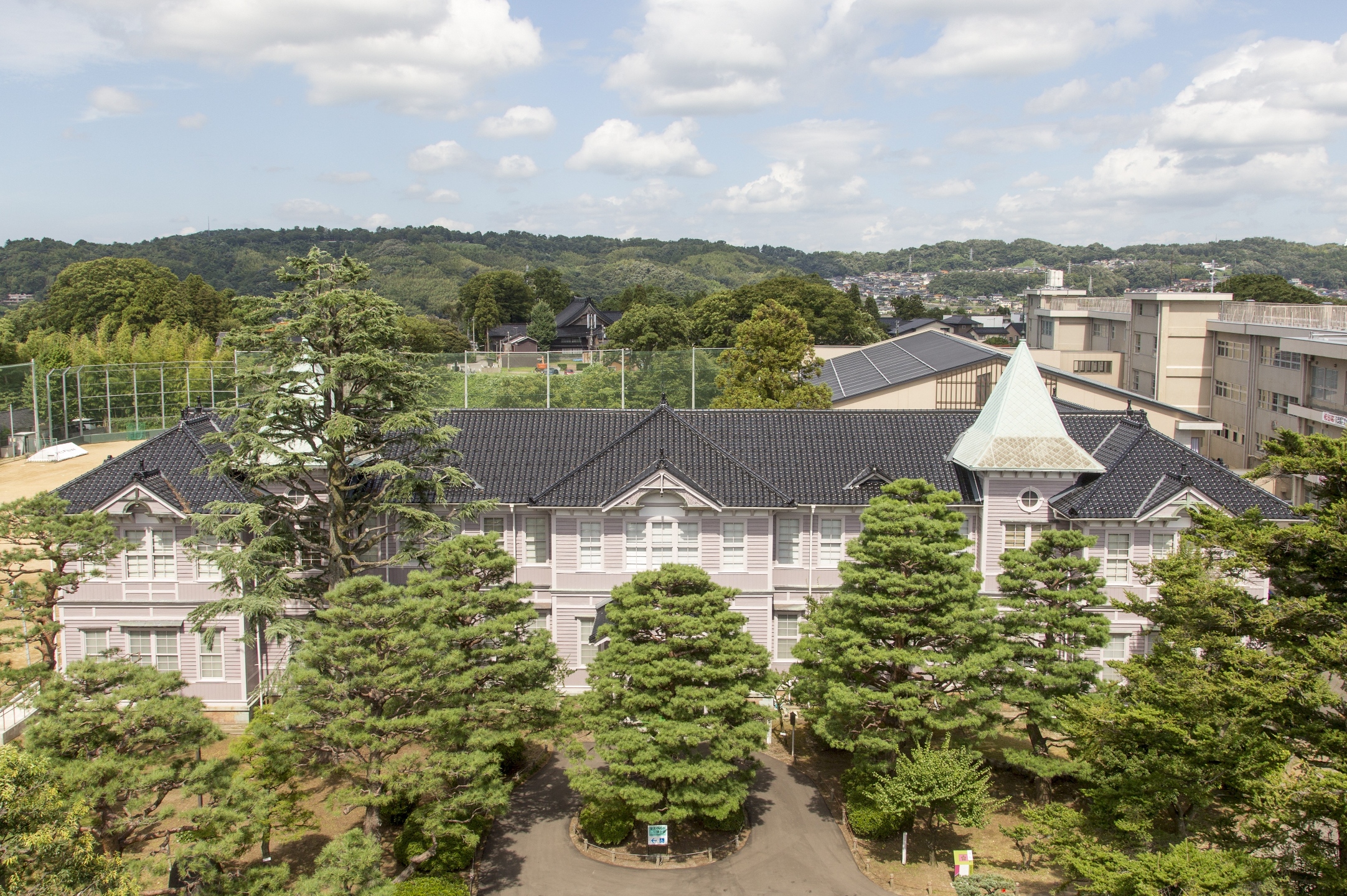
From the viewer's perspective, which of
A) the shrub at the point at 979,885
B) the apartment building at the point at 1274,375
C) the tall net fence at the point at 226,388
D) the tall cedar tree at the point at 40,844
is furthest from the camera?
the tall net fence at the point at 226,388

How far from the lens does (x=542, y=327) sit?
107688 millimetres

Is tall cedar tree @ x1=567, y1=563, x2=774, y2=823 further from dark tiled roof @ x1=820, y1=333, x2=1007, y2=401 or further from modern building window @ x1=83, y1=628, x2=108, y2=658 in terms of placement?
dark tiled roof @ x1=820, y1=333, x2=1007, y2=401

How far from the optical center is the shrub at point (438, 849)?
2058cm

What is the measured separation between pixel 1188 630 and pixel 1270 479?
36720mm

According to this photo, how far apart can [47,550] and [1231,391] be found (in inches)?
2330

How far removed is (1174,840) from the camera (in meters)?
18.1

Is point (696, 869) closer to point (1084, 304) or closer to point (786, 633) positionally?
point (786, 633)

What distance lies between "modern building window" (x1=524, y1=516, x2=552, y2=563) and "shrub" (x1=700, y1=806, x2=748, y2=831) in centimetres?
948

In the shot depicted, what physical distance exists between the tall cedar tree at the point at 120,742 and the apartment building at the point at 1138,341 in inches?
2306

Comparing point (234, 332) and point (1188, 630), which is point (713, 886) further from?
point (234, 332)

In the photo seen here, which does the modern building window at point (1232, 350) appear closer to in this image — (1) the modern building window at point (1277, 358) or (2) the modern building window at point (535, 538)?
(1) the modern building window at point (1277, 358)

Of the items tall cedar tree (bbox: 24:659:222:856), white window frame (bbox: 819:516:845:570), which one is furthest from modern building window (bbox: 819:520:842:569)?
tall cedar tree (bbox: 24:659:222:856)

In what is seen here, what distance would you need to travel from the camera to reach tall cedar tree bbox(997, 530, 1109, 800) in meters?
21.8

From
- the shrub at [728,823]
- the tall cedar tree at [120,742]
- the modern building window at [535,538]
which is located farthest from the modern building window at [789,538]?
the tall cedar tree at [120,742]
